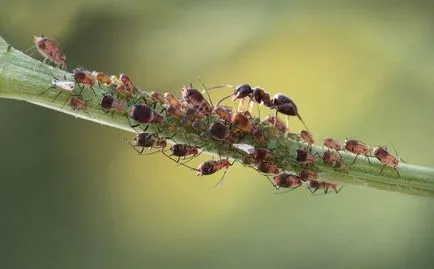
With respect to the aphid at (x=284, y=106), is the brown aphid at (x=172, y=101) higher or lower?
higher

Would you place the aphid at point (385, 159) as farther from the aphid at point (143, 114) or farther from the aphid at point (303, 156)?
the aphid at point (143, 114)

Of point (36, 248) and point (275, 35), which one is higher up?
point (275, 35)

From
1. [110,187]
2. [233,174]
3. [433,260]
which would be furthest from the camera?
[110,187]

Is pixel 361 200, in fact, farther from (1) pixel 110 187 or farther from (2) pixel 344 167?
(2) pixel 344 167

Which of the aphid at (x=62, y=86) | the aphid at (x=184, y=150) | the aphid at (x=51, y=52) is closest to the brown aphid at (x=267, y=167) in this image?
the aphid at (x=184, y=150)

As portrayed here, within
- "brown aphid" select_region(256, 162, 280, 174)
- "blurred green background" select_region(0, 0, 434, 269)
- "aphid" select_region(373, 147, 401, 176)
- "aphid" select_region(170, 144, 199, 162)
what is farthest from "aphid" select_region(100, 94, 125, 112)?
"blurred green background" select_region(0, 0, 434, 269)

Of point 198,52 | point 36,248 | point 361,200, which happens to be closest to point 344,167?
point 361,200

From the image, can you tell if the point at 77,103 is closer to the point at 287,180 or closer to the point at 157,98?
the point at 157,98
